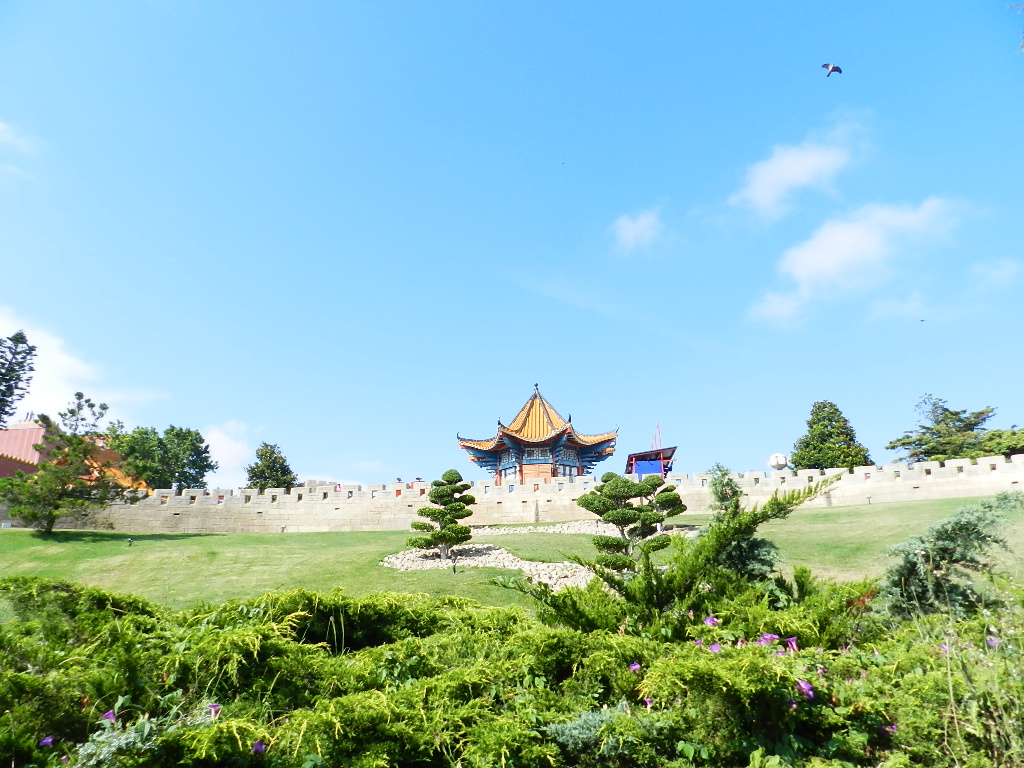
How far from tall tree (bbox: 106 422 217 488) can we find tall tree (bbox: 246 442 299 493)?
5.03 m

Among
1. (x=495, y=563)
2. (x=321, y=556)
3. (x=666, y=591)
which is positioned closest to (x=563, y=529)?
(x=495, y=563)

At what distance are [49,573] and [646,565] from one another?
1706 cm

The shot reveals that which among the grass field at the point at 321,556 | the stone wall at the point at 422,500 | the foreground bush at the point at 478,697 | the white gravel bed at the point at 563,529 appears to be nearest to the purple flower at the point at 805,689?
the foreground bush at the point at 478,697

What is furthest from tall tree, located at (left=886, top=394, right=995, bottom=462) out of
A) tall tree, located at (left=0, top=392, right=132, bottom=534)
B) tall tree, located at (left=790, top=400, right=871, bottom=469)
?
tall tree, located at (left=0, top=392, right=132, bottom=534)

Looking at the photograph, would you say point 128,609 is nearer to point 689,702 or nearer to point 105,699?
point 105,699

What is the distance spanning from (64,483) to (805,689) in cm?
2445

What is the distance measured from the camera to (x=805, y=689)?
308cm

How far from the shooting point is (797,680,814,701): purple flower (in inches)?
121

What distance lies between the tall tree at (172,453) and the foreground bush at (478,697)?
1666 inches

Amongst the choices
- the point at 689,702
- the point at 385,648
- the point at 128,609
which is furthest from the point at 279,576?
the point at 689,702

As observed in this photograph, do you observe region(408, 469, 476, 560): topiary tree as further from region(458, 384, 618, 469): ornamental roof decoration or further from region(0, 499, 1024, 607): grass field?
region(458, 384, 618, 469): ornamental roof decoration

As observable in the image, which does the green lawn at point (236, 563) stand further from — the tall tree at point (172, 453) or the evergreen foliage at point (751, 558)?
the tall tree at point (172, 453)

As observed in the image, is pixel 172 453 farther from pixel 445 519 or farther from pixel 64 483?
pixel 445 519

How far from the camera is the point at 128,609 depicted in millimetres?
4352
